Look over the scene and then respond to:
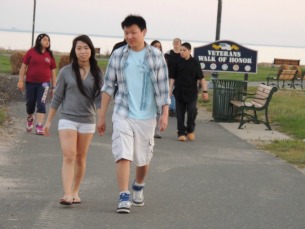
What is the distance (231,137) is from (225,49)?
16.8 feet

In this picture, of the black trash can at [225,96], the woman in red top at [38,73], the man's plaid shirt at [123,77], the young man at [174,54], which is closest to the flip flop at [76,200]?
the man's plaid shirt at [123,77]

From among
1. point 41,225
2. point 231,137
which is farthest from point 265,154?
point 41,225

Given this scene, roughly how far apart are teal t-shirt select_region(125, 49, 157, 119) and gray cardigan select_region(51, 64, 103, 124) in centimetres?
47

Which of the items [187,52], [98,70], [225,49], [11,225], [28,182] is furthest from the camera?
[225,49]

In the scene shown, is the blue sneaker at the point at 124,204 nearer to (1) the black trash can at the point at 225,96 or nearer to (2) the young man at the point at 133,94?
(2) the young man at the point at 133,94

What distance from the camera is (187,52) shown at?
13.4 meters

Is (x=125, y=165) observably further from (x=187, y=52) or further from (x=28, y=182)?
(x=187, y=52)

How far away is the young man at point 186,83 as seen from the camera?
43.8 feet

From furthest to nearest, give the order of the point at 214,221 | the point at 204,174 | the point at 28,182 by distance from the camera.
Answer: the point at 204,174
the point at 28,182
the point at 214,221

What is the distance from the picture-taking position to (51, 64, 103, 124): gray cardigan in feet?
24.7

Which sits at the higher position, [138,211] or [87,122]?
[87,122]

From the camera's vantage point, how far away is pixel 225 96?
54.7 feet

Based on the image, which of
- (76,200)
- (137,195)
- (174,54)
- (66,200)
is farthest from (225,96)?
(66,200)

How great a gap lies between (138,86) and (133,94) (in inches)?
3.5
